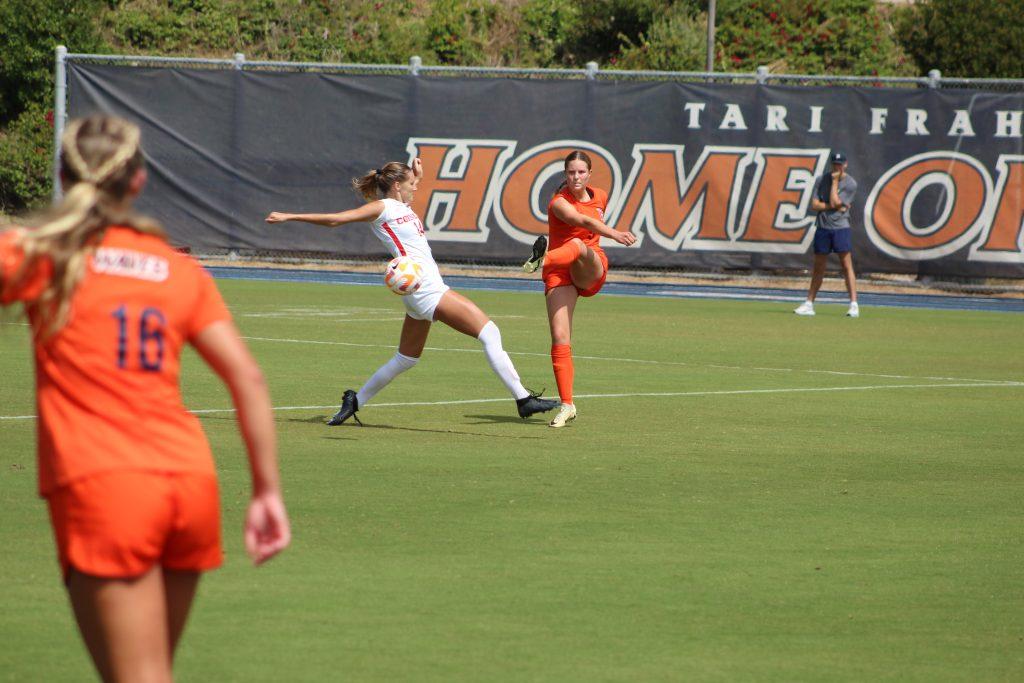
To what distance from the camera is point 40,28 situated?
34.6m

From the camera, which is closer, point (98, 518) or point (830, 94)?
point (98, 518)

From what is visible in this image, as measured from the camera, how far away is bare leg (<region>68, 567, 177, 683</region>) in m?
3.58

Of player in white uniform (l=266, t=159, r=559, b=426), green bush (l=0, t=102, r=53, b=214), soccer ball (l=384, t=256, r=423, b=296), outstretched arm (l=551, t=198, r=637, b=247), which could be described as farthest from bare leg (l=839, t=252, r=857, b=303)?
green bush (l=0, t=102, r=53, b=214)

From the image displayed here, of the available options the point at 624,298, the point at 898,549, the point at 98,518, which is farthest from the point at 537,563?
the point at 624,298

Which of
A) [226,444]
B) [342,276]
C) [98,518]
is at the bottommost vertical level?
[342,276]

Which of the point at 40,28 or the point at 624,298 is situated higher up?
the point at 40,28

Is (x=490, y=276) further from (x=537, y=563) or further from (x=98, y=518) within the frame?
(x=98, y=518)

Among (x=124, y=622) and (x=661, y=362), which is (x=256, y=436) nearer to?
(x=124, y=622)

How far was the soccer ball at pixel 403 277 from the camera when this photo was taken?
1084cm

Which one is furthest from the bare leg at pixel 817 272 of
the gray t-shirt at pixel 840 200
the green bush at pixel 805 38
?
the green bush at pixel 805 38

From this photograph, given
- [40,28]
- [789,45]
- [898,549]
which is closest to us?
[898,549]

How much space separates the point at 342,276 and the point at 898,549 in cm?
2111

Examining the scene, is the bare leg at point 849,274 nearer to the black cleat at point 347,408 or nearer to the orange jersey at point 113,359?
the black cleat at point 347,408

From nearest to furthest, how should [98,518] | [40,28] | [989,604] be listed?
[98,518], [989,604], [40,28]
